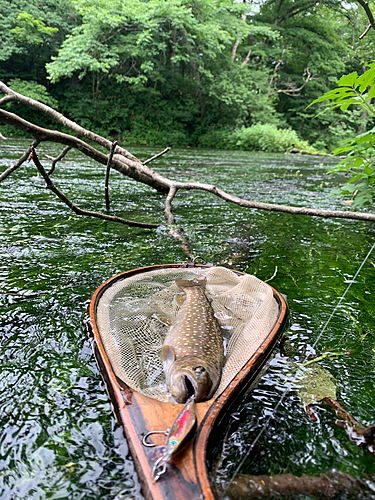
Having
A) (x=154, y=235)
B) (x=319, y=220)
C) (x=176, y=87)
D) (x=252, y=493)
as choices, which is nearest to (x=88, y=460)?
(x=252, y=493)

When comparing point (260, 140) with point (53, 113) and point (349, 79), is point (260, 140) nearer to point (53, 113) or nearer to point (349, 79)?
point (53, 113)

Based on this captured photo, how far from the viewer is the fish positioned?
1.52 meters

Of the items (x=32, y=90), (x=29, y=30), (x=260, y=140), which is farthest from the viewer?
(x=260, y=140)

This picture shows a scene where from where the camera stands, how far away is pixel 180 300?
8.22ft

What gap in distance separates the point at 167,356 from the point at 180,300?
757 mm

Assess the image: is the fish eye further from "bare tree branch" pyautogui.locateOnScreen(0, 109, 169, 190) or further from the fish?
"bare tree branch" pyautogui.locateOnScreen(0, 109, 169, 190)

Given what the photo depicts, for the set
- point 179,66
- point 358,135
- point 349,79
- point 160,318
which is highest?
point 179,66

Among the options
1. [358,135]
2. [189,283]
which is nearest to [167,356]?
[189,283]

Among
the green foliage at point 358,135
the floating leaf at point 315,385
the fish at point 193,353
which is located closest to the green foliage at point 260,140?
the green foliage at point 358,135

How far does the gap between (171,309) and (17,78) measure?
25.9 m

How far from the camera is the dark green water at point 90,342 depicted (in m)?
1.34

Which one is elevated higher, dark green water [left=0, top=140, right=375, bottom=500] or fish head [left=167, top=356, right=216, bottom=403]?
fish head [left=167, top=356, right=216, bottom=403]

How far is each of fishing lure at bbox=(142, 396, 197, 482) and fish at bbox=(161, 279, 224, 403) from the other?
167 millimetres

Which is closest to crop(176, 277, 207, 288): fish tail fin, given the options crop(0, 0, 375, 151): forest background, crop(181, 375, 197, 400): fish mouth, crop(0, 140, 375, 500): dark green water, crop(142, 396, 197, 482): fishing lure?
crop(0, 140, 375, 500): dark green water
